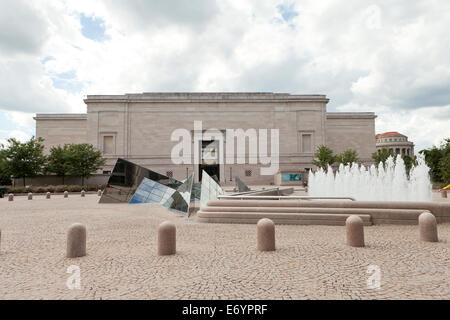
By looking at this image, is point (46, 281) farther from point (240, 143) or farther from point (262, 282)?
point (240, 143)

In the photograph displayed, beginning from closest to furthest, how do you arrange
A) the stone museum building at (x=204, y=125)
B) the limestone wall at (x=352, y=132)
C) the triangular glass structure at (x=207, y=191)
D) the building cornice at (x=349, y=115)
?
the triangular glass structure at (x=207, y=191) → the stone museum building at (x=204, y=125) → the limestone wall at (x=352, y=132) → the building cornice at (x=349, y=115)

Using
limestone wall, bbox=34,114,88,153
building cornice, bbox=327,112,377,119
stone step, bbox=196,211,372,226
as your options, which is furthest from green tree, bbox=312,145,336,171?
limestone wall, bbox=34,114,88,153

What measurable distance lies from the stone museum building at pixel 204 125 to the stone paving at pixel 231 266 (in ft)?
157

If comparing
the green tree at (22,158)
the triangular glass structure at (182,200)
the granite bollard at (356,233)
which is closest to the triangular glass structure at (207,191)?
the triangular glass structure at (182,200)

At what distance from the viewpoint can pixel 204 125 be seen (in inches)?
2304

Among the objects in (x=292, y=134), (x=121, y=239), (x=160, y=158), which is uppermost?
(x=292, y=134)

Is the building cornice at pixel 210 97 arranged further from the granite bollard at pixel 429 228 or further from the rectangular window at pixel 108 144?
the granite bollard at pixel 429 228

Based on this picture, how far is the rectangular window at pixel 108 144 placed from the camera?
57.5 meters

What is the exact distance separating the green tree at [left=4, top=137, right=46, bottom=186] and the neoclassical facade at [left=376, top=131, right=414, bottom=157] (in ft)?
280

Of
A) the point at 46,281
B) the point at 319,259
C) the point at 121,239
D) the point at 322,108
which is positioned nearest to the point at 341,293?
the point at 319,259

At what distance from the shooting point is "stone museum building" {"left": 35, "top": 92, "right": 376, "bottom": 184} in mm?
57062

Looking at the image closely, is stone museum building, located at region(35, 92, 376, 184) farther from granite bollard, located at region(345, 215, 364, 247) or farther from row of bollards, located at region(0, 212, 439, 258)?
granite bollard, located at region(345, 215, 364, 247)

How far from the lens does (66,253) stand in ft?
22.4

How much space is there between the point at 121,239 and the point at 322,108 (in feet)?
189
